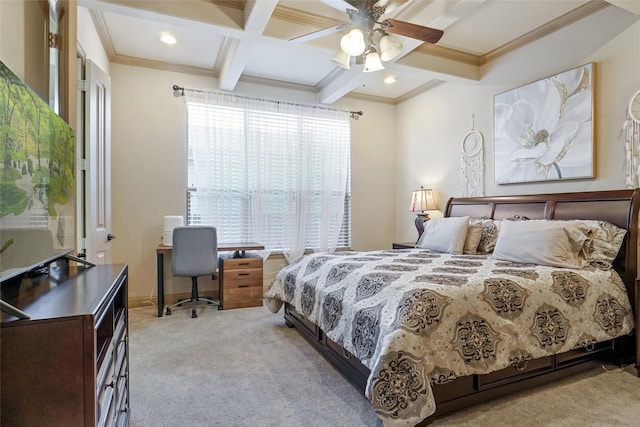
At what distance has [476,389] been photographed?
6.11ft

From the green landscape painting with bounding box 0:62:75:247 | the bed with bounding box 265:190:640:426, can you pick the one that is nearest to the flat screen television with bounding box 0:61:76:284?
the green landscape painting with bounding box 0:62:75:247

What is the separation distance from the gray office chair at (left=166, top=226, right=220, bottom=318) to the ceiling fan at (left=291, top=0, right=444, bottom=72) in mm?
2159

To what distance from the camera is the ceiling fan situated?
2188mm

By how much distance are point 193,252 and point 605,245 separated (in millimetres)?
3666

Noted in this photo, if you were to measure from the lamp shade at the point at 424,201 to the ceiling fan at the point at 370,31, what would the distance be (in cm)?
223

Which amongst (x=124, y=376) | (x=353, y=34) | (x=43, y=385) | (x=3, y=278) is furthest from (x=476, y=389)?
(x=353, y=34)

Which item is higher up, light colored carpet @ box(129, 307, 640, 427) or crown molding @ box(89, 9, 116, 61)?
crown molding @ box(89, 9, 116, 61)

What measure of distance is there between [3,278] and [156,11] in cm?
238

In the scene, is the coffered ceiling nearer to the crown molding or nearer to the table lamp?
the crown molding

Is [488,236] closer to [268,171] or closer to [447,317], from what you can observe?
[447,317]

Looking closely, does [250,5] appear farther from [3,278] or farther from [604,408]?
[604,408]

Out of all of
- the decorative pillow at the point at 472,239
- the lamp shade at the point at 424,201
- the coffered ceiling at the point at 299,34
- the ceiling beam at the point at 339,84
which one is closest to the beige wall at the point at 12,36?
the coffered ceiling at the point at 299,34

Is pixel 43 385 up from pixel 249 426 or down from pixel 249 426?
up

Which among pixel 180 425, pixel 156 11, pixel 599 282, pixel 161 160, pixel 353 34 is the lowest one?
pixel 180 425
